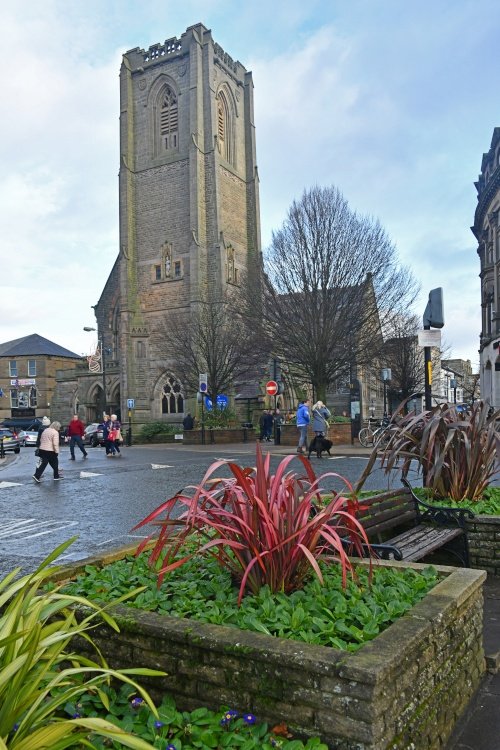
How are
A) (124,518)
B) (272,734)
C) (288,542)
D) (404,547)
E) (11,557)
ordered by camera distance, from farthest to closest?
(124,518)
(11,557)
(404,547)
(288,542)
(272,734)

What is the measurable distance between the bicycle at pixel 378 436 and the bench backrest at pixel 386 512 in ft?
1.61

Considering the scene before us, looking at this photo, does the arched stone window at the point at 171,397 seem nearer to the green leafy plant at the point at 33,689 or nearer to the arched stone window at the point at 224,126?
the arched stone window at the point at 224,126

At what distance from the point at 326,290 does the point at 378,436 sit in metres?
22.6

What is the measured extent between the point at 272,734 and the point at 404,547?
2.62 metres

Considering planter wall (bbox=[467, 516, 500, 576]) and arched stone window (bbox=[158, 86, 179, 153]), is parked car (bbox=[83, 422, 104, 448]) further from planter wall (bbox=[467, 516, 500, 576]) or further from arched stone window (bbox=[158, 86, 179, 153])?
planter wall (bbox=[467, 516, 500, 576])

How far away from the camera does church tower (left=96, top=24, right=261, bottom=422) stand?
149 feet

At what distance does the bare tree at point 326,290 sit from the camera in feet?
90.6

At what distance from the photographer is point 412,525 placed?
5.71 m

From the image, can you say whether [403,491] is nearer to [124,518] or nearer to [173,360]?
[124,518]

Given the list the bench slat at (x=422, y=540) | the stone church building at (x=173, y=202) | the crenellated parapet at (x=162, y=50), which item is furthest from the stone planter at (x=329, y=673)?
the crenellated parapet at (x=162, y=50)

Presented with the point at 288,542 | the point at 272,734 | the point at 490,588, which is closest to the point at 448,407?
the point at 490,588

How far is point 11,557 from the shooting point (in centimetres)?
638

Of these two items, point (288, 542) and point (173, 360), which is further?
point (173, 360)

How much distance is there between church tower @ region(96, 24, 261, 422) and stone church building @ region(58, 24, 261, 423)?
0.26ft
